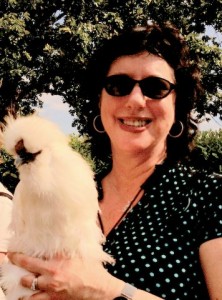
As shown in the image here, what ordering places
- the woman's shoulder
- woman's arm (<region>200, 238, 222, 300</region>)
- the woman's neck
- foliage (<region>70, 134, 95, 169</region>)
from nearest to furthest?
woman's arm (<region>200, 238, 222, 300</region>), the woman's shoulder, the woman's neck, foliage (<region>70, 134, 95, 169</region>)

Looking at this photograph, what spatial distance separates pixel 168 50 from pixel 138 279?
3.85 ft

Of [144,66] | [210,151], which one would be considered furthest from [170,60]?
[210,151]

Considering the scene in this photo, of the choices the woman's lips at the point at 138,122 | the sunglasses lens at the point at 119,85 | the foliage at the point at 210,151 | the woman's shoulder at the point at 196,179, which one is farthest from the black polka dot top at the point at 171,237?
the foliage at the point at 210,151

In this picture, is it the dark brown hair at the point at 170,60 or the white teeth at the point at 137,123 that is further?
the dark brown hair at the point at 170,60

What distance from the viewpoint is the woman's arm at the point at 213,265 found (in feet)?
6.16

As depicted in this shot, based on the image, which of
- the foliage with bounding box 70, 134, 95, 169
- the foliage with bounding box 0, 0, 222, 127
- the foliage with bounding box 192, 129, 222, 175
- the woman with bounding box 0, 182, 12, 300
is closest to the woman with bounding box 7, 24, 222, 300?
the foliage with bounding box 70, 134, 95, 169

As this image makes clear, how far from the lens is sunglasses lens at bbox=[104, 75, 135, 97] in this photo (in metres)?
2.40

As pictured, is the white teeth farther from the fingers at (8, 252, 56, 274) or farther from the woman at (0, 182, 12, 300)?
the woman at (0, 182, 12, 300)

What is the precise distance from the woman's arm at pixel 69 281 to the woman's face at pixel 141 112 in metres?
0.72

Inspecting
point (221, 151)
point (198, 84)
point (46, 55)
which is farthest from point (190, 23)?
point (198, 84)

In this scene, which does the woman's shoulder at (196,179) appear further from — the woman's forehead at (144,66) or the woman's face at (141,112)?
the woman's forehead at (144,66)

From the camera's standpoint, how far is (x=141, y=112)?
241cm

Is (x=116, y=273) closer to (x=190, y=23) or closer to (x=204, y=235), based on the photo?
(x=204, y=235)

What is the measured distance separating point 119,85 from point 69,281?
99 cm
